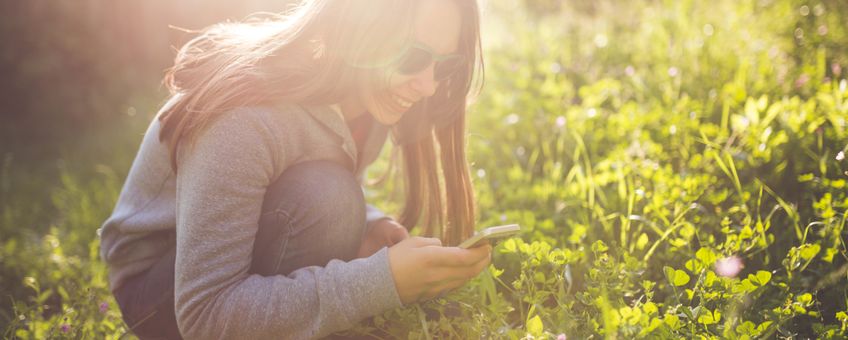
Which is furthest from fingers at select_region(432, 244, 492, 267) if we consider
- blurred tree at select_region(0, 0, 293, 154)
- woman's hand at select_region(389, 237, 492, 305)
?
blurred tree at select_region(0, 0, 293, 154)

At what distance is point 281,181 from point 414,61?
0.47 meters

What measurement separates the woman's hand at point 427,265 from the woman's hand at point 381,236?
1.67ft

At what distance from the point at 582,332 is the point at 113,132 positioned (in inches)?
208

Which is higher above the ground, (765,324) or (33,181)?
(765,324)

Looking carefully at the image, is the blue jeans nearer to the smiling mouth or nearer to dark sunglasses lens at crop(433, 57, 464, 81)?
Answer: the smiling mouth

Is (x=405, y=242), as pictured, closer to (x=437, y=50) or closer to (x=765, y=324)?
(x=437, y=50)

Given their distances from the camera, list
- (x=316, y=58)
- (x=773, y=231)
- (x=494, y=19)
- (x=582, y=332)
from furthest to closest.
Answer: (x=494, y=19) → (x=773, y=231) → (x=316, y=58) → (x=582, y=332)

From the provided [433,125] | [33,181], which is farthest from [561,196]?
[33,181]

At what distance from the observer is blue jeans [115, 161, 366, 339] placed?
1.61m

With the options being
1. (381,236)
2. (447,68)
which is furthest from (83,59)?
(447,68)

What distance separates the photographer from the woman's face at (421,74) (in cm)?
169

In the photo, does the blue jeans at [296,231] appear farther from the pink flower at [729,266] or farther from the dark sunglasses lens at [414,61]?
the pink flower at [729,266]

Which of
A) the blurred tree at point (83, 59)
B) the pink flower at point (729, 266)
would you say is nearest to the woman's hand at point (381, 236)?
the pink flower at point (729, 266)

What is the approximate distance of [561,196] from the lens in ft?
7.84
